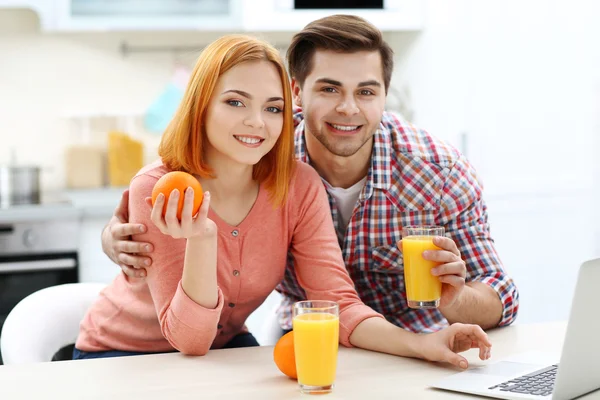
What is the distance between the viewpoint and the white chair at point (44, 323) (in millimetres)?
1728

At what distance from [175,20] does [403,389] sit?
2656 mm

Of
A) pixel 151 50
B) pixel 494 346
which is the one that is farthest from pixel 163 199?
pixel 151 50

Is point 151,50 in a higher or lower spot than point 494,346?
higher

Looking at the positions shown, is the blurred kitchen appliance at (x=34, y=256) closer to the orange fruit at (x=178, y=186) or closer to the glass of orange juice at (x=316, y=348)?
the orange fruit at (x=178, y=186)

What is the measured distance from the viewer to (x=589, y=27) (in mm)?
3354

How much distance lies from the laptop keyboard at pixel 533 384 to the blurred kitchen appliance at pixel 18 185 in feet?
8.62

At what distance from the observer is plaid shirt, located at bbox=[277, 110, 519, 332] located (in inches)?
79.0

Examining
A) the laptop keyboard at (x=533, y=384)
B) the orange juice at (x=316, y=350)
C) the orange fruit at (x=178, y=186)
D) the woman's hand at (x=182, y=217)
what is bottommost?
the laptop keyboard at (x=533, y=384)

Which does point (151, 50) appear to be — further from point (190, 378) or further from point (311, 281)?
point (190, 378)

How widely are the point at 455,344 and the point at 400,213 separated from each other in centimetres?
61

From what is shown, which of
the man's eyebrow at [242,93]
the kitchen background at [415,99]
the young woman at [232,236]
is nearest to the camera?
the young woman at [232,236]

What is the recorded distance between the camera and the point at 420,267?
59.0 inches

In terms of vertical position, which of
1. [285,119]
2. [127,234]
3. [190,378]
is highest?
[285,119]

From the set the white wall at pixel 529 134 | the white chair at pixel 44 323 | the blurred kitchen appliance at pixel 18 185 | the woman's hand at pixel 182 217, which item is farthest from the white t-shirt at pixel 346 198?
the blurred kitchen appliance at pixel 18 185
